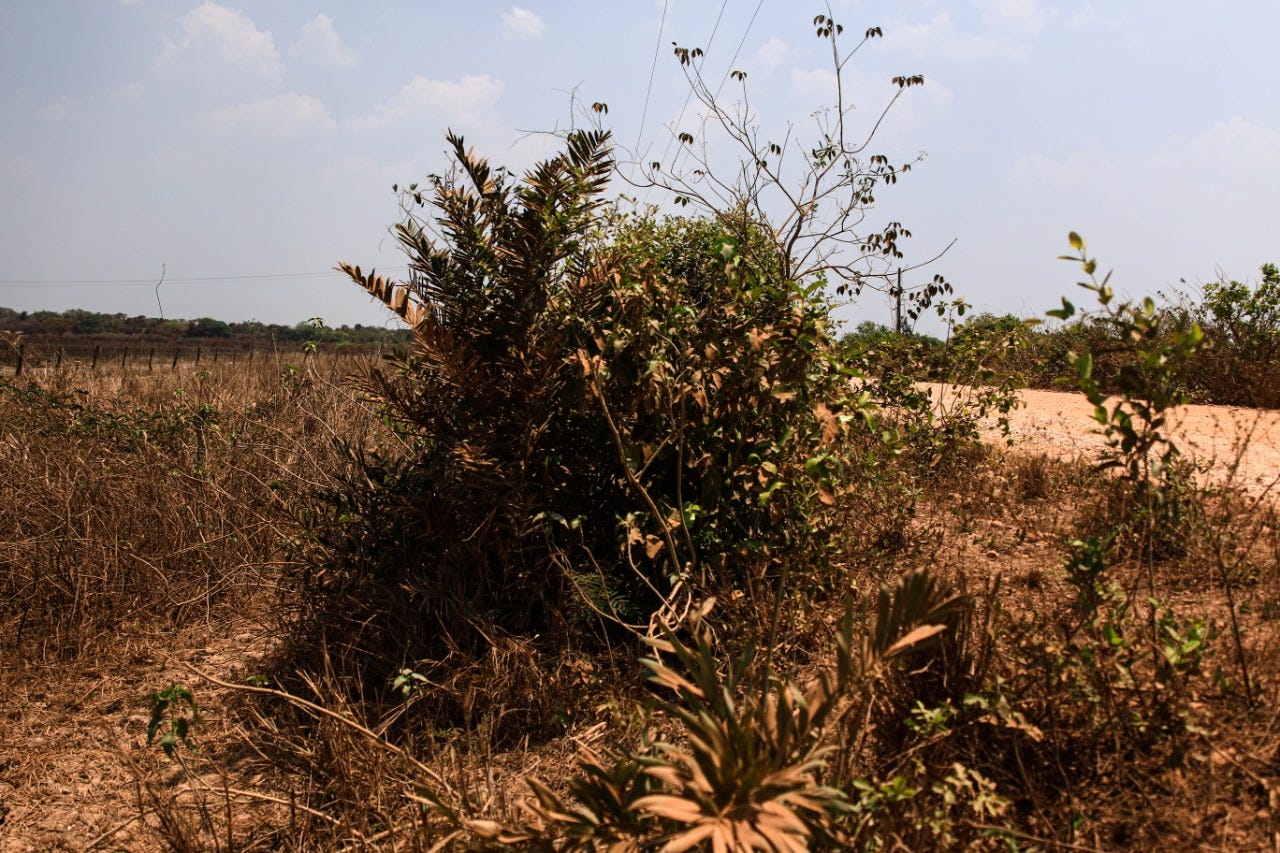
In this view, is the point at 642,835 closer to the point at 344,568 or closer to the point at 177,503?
the point at 344,568

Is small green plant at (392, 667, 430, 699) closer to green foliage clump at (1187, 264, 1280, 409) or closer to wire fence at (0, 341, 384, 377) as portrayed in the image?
wire fence at (0, 341, 384, 377)

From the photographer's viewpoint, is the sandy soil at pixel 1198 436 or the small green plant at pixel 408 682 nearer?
the small green plant at pixel 408 682

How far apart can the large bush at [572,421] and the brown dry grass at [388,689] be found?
0.82 ft

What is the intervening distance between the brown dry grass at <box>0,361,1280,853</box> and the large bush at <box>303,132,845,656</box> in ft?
0.82

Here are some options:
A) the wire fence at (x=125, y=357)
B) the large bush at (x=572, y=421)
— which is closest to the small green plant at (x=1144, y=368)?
the large bush at (x=572, y=421)

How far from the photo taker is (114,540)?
184 inches

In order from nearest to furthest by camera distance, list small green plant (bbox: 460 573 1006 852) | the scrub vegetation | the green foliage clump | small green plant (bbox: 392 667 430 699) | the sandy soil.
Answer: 1. small green plant (bbox: 460 573 1006 852)
2. the scrub vegetation
3. small green plant (bbox: 392 667 430 699)
4. the sandy soil
5. the green foliage clump

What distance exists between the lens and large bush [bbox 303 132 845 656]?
10.7 feet

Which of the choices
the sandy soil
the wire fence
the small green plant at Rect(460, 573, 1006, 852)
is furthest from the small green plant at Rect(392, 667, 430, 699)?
the sandy soil

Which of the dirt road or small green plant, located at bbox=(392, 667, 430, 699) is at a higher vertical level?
the dirt road

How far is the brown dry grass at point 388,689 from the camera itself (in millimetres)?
2244

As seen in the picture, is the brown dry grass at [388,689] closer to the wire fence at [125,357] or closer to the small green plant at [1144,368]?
the small green plant at [1144,368]

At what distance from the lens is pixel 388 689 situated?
11.3 ft

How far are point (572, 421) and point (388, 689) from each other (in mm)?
1281
